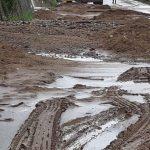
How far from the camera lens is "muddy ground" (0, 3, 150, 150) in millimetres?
8281

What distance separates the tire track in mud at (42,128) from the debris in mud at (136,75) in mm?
2918

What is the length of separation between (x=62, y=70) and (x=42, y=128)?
5706 millimetres

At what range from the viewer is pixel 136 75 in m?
13.6

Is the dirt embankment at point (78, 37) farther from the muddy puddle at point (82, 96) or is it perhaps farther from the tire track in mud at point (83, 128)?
the tire track in mud at point (83, 128)

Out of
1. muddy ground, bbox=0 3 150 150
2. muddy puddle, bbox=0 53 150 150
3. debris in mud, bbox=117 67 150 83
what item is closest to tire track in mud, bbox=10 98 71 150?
muddy ground, bbox=0 3 150 150

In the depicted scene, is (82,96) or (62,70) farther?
(62,70)

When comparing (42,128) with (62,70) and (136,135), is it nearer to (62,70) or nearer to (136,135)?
(136,135)

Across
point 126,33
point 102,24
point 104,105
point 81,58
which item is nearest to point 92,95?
point 104,105

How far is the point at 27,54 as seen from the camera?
16562 mm

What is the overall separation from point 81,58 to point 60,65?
1.79 metres

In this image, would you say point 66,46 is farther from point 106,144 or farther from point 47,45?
point 106,144

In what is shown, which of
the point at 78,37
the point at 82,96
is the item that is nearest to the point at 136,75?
the point at 82,96

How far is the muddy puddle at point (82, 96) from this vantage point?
878cm

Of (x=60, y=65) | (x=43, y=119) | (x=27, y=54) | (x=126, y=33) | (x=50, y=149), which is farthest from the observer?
(x=126, y=33)
